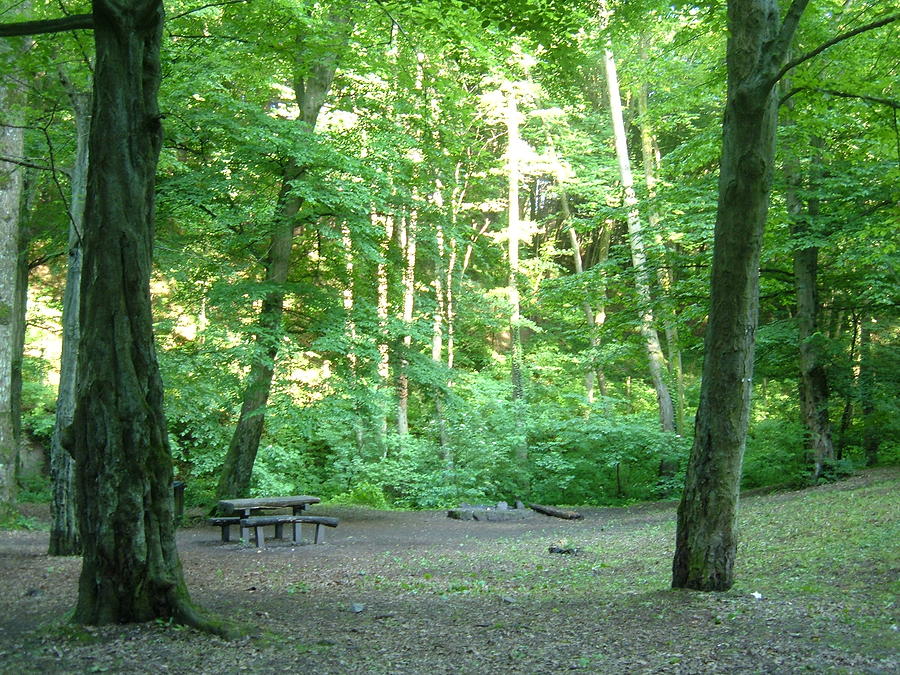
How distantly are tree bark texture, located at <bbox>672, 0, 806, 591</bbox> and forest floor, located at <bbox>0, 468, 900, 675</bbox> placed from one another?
407 mm

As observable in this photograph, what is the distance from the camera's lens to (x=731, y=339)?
6.34 meters

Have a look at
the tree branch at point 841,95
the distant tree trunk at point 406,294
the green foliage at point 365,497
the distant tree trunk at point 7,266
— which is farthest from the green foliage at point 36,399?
the tree branch at point 841,95

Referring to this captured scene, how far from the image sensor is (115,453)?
5.09 m

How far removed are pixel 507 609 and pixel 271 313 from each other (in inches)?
307

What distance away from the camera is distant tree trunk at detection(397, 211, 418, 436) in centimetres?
1422

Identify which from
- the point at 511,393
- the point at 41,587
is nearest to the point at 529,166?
the point at 511,393

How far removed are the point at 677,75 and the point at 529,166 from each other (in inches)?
296

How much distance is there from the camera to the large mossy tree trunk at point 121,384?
5.07m

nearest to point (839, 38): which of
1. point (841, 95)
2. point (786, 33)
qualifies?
point (786, 33)

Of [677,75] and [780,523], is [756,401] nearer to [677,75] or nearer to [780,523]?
[677,75]

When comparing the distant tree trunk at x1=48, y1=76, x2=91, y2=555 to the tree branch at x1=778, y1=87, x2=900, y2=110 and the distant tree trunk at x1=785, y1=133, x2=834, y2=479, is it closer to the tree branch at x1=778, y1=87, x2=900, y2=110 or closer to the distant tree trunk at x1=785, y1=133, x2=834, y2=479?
the tree branch at x1=778, y1=87, x2=900, y2=110

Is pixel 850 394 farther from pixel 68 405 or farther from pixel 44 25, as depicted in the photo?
pixel 44 25

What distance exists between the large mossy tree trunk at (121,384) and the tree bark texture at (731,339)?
12.8 feet

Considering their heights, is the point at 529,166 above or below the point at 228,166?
above
